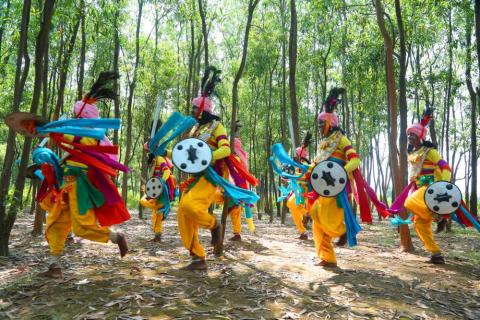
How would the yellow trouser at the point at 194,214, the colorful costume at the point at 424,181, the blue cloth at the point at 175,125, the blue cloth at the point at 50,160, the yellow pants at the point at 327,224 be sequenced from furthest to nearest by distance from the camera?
the colorful costume at the point at 424,181, the yellow pants at the point at 327,224, the blue cloth at the point at 175,125, the yellow trouser at the point at 194,214, the blue cloth at the point at 50,160

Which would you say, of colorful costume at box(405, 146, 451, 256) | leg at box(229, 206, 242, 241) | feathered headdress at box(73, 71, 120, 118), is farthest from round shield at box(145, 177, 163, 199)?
colorful costume at box(405, 146, 451, 256)

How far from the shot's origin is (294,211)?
8.38 meters

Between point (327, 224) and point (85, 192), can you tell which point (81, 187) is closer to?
point (85, 192)

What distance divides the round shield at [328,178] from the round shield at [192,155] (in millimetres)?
1381

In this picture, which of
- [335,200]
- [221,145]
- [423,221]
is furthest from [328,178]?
[423,221]

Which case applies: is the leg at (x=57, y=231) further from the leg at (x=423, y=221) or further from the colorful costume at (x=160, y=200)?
the leg at (x=423, y=221)

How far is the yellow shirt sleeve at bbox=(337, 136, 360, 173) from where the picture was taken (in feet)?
16.9

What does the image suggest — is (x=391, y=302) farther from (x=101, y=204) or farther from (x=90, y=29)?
(x=90, y=29)

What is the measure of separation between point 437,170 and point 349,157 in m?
1.55

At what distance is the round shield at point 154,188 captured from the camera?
7.06 metres

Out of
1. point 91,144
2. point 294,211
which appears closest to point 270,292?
point 91,144

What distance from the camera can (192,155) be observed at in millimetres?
4648

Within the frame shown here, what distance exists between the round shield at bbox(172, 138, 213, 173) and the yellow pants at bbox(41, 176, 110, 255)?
1078 mm

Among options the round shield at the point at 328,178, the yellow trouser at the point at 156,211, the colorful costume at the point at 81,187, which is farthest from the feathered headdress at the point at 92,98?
the yellow trouser at the point at 156,211
